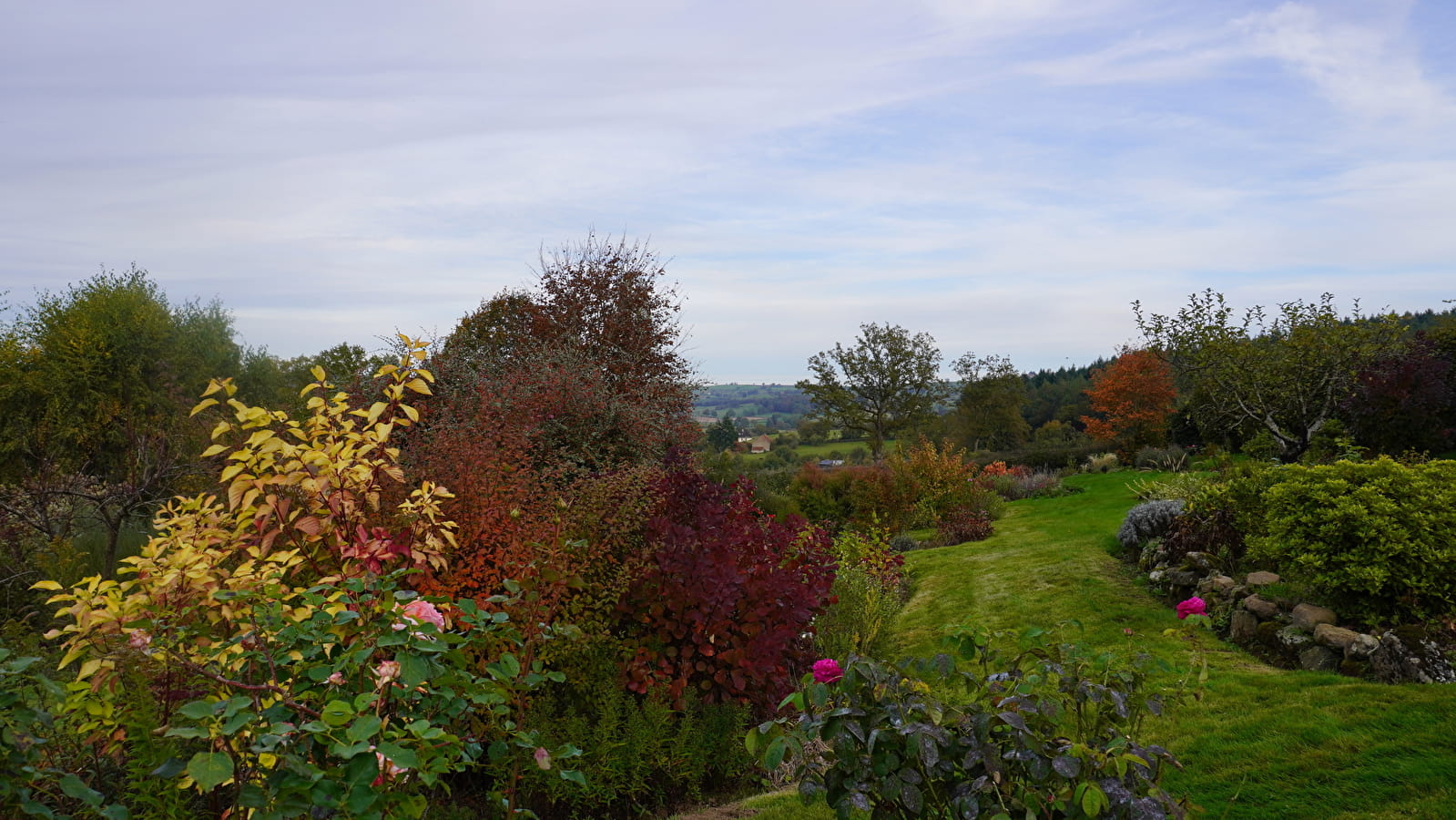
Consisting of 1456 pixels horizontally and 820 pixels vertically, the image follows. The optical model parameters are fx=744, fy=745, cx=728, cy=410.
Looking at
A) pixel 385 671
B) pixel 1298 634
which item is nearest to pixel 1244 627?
pixel 1298 634

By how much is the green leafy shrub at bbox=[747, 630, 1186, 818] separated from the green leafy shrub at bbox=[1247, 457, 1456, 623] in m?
4.34

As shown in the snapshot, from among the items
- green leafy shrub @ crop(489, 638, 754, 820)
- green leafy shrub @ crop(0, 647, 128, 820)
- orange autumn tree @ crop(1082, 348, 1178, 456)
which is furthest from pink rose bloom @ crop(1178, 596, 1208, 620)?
orange autumn tree @ crop(1082, 348, 1178, 456)

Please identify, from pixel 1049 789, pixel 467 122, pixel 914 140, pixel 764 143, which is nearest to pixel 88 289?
pixel 467 122

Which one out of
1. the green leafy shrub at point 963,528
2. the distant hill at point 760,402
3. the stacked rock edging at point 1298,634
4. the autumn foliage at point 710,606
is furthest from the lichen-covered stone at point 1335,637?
the distant hill at point 760,402

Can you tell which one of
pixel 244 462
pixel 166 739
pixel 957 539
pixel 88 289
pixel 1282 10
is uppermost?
pixel 1282 10

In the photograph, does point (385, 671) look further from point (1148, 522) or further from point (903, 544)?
point (903, 544)

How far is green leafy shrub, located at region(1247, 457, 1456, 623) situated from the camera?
545 centimetres

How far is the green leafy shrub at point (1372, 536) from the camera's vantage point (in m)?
5.45

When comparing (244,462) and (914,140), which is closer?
(244,462)

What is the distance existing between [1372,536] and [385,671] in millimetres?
6793

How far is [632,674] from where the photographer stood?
413 centimetres

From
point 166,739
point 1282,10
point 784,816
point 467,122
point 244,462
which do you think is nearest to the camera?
point 166,739

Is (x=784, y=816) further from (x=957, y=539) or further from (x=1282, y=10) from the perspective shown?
(x=957, y=539)

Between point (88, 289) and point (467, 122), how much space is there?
1519 cm
